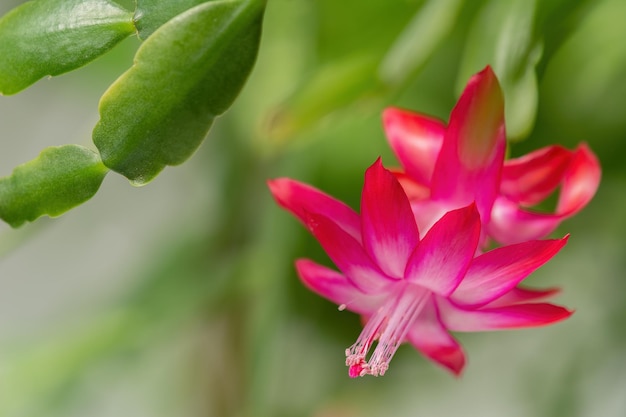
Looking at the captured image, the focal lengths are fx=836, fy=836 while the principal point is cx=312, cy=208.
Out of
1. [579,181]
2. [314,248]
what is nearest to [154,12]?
[579,181]

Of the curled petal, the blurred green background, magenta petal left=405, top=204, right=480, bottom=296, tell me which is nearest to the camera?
magenta petal left=405, top=204, right=480, bottom=296

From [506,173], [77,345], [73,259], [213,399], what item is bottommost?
[73,259]

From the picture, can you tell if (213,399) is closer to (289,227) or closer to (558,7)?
(289,227)

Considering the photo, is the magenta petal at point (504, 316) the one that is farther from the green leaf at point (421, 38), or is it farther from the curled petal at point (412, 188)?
the green leaf at point (421, 38)

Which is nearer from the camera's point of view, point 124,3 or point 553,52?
point 124,3

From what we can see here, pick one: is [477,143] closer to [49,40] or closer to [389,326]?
[389,326]

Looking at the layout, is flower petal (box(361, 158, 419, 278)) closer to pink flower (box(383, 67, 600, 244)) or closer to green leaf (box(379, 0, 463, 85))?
pink flower (box(383, 67, 600, 244))

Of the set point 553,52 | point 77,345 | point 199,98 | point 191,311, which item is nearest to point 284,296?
point 191,311

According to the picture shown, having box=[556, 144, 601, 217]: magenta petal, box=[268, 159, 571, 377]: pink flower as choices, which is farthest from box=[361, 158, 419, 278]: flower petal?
box=[556, 144, 601, 217]: magenta petal
